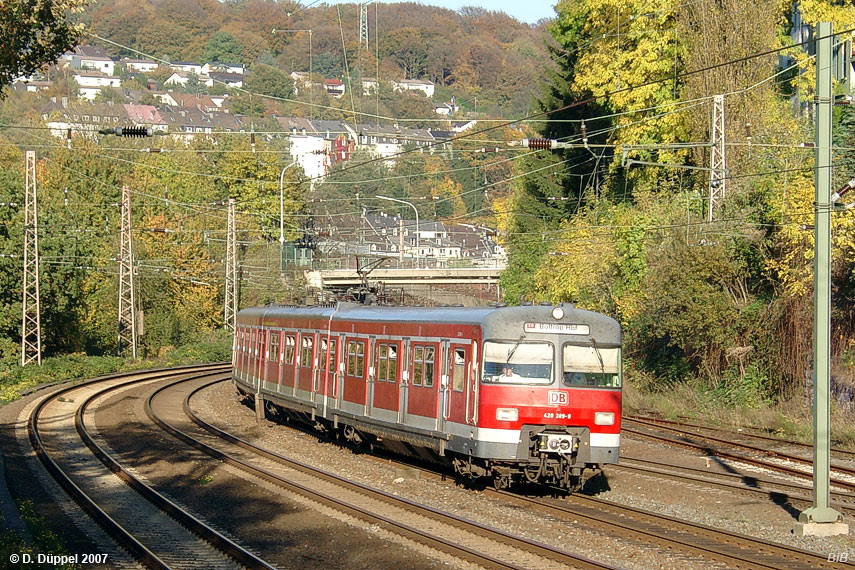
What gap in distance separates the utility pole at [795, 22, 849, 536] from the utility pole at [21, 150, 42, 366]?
1294 inches

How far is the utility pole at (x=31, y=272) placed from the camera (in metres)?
42.2

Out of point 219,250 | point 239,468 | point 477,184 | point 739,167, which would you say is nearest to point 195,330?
point 219,250

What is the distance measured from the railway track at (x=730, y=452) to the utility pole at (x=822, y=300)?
327cm

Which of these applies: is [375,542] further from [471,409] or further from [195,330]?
[195,330]

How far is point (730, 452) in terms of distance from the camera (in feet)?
71.1

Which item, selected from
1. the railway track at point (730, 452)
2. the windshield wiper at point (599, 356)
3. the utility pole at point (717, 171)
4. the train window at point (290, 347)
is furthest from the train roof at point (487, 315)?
the utility pole at point (717, 171)

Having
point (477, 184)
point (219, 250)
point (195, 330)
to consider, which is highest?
point (477, 184)

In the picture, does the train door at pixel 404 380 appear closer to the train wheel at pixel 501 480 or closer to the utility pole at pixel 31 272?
the train wheel at pixel 501 480

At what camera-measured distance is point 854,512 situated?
14.8m

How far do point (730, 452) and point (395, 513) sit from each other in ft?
30.5

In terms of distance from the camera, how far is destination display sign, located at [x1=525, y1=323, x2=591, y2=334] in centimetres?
1605

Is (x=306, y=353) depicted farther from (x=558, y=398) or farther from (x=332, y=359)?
(x=558, y=398)

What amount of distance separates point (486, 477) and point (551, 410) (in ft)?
6.98

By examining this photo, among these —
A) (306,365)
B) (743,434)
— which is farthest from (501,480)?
(743,434)
